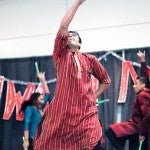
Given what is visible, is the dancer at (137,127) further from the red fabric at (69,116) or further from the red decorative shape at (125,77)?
the red fabric at (69,116)

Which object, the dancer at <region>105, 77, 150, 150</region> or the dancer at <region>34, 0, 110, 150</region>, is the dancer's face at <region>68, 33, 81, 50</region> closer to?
the dancer at <region>34, 0, 110, 150</region>

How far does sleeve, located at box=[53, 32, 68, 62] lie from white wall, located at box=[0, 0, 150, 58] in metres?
2.52

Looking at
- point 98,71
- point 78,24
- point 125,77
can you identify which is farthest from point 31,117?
point 98,71

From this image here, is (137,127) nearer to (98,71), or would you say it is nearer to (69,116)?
(98,71)

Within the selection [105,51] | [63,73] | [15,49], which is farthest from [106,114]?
[63,73]

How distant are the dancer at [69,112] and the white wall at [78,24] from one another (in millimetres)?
2533

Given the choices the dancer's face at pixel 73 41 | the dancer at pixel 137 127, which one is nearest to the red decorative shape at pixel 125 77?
the dancer at pixel 137 127

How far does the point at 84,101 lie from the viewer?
1786mm

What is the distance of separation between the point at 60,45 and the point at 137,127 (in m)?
1.80

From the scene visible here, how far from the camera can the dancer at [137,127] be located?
10.7ft

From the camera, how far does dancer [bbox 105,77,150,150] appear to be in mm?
3268

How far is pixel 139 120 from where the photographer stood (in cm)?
337

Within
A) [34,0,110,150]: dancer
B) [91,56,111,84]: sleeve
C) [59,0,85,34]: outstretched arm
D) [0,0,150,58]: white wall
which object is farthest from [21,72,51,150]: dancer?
[59,0,85,34]: outstretched arm

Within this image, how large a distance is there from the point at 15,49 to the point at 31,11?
577 millimetres
